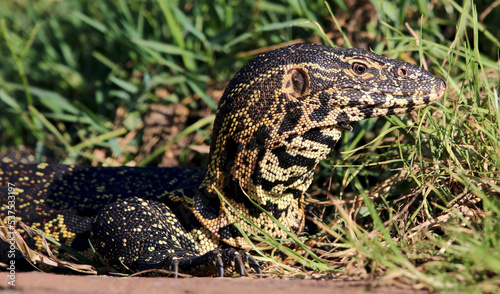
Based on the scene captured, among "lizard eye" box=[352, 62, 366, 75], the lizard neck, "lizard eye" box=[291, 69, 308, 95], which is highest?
"lizard eye" box=[352, 62, 366, 75]

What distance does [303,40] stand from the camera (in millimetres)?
4996

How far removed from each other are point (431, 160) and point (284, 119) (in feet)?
3.47

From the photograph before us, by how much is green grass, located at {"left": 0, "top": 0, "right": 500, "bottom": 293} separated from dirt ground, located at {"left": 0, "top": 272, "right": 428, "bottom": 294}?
0.21 metres

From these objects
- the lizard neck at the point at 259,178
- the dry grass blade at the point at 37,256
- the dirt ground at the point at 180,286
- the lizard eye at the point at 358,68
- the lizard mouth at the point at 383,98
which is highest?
the lizard eye at the point at 358,68

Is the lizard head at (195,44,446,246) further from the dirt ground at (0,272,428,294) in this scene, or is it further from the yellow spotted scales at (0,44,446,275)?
the dirt ground at (0,272,428,294)

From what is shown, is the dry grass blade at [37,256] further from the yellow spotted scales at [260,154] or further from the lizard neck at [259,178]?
the lizard neck at [259,178]

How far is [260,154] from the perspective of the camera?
3117mm

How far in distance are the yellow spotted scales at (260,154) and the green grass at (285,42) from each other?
266mm

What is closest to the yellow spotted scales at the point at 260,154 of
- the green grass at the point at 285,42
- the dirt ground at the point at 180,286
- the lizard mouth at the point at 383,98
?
the lizard mouth at the point at 383,98

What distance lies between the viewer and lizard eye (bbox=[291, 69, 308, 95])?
3.13 metres

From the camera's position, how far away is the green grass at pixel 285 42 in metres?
3.15

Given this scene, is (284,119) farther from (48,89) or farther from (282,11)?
(48,89)

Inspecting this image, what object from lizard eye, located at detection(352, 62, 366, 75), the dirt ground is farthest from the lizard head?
the dirt ground

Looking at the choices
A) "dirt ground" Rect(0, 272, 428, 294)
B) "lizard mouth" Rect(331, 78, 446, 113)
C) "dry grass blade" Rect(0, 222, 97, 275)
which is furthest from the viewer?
"dry grass blade" Rect(0, 222, 97, 275)
